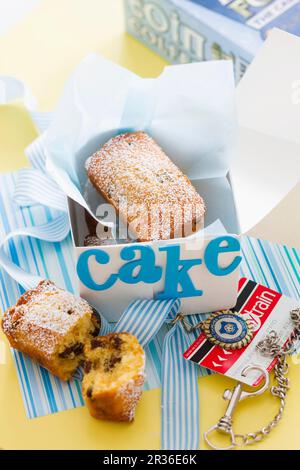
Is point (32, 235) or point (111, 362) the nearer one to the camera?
point (111, 362)

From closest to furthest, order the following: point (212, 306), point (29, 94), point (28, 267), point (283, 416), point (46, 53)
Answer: point (283, 416) < point (212, 306) < point (28, 267) < point (29, 94) < point (46, 53)

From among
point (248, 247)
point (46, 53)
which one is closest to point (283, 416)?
point (248, 247)

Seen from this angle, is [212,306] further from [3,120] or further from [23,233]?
[3,120]

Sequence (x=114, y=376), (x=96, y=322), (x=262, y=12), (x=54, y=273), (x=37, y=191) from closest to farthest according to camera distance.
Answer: (x=114, y=376) < (x=96, y=322) < (x=54, y=273) < (x=37, y=191) < (x=262, y=12)

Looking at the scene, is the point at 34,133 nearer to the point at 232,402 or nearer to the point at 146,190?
the point at 146,190

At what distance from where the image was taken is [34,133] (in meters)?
1.75

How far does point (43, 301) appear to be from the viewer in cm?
128

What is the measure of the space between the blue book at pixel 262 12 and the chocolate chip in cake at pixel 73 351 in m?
0.85

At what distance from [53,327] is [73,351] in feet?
0.17

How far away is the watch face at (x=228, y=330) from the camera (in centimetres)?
129

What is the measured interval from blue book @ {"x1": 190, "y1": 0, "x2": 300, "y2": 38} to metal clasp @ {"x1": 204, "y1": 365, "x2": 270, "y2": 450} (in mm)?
816

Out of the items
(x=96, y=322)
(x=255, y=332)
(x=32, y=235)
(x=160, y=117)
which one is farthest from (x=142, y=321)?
(x=160, y=117)

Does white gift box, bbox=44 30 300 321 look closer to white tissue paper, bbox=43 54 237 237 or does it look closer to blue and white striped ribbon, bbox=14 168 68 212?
white tissue paper, bbox=43 54 237 237

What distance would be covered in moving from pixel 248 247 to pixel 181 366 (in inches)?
12.5
